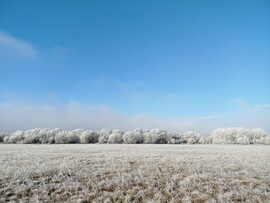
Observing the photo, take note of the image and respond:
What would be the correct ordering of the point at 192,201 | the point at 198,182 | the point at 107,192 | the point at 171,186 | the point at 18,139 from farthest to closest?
the point at 18,139
the point at 198,182
the point at 171,186
the point at 107,192
the point at 192,201

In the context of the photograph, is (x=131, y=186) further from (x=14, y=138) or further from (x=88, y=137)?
(x=14, y=138)

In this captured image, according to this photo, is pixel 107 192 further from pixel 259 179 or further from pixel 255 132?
pixel 255 132

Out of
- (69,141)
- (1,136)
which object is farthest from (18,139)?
(69,141)

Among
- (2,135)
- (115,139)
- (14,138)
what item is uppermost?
(2,135)

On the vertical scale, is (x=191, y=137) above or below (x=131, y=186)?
above

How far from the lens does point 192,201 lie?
10.3m

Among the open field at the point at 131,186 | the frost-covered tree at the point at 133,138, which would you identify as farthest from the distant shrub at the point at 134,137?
the open field at the point at 131,186

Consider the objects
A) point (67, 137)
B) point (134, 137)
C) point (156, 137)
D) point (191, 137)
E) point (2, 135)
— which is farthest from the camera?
point (191, 137)

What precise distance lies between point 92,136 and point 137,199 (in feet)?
292

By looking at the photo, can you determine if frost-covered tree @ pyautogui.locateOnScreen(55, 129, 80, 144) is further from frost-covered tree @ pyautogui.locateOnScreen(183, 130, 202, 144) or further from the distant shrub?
frost-covered tree @ pyautogui.locateOnScreen(183, 130, 202, 144)

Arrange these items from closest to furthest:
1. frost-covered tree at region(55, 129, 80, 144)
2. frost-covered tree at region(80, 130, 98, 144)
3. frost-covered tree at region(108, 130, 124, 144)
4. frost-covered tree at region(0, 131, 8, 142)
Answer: frost-covered tree at region(55, 129, 80, 144)
frost-covered tree at region(108, 130, 124, 144)
frost-covered tree at region(80, 130, 98, 144)
frost-covered tree at region(0, 131, 8, 142)

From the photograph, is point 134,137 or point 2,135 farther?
point 134,137

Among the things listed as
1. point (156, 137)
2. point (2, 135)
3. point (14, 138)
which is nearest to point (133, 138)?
point (156, 137)

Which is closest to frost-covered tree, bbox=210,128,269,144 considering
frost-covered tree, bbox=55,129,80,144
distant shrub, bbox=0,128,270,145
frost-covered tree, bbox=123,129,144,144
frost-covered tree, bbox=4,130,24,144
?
distant shrub, bbox=0,128,270,145
